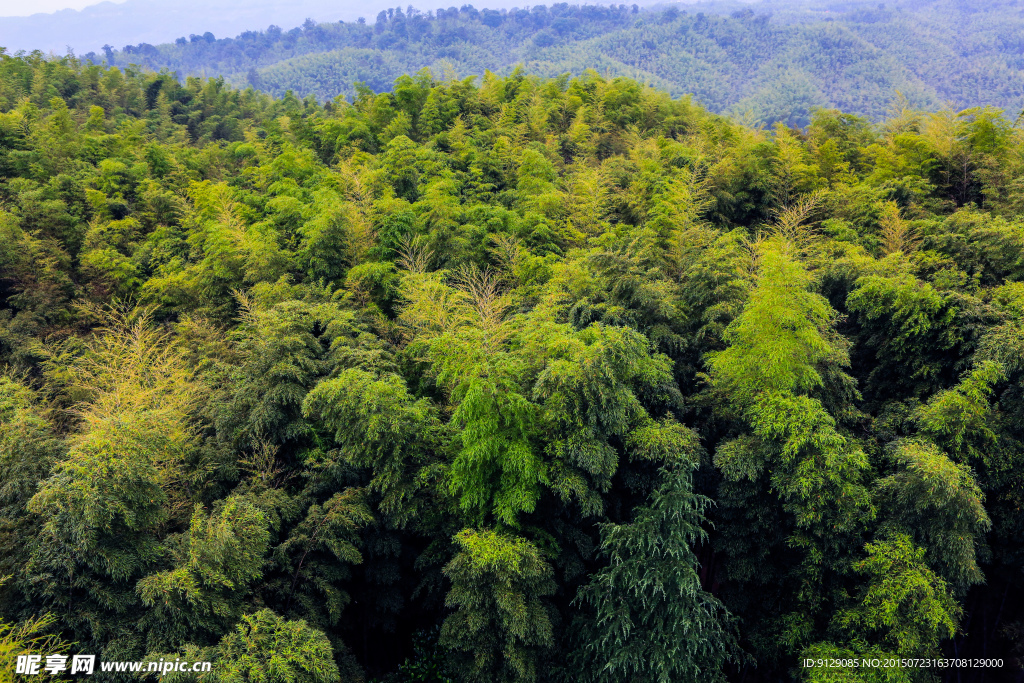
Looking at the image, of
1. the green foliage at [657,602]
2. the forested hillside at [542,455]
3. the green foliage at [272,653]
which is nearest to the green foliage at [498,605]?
the forested hillside at [542,455]

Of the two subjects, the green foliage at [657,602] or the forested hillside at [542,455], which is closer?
the forested hillside at [542,455]

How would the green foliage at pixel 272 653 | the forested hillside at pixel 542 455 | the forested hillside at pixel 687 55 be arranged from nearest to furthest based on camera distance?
the green foliage at pixel 272 653, the forested hillside at pixel 542 455, the forested hillside at pixel 687 55

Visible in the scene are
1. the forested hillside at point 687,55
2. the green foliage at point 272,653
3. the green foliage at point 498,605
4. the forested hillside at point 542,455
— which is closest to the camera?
the green foliage at point 272,653

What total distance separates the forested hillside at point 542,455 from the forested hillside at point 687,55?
65.3 metres

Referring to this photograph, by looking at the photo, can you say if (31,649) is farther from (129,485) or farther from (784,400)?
(784,400)

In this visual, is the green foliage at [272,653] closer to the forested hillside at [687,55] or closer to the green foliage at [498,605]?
the green foliage at [498,605]

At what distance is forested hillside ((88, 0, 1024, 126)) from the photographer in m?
75.9

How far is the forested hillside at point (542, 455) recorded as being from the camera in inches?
249

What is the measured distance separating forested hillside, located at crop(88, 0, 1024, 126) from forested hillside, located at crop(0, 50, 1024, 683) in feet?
214

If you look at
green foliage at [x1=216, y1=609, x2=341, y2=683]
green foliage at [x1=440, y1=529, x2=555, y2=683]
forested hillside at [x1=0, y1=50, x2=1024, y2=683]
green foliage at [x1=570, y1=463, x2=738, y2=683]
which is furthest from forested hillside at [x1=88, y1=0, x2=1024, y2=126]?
green foliage at [x1=216, y1=609, x2=341, y2=683]

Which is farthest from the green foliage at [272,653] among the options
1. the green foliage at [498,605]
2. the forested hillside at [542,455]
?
the green foliage at [498,605]

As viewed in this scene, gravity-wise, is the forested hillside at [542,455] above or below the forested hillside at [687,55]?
below

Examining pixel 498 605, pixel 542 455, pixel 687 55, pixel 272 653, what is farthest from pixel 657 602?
pixel 687 55

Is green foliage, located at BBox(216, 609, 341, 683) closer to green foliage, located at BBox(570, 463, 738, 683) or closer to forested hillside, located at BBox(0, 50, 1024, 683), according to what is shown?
forested hillside, located at BBox(0, 50, 1024, 683)
